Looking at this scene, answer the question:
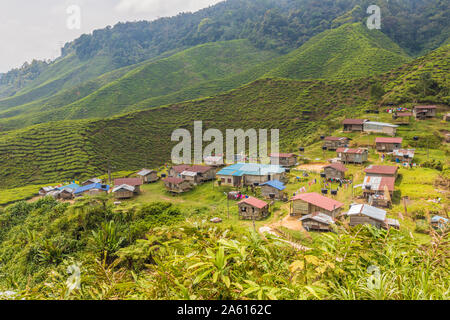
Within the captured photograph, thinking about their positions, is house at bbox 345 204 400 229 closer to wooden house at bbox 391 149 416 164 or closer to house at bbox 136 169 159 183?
wooden house at bbox 391 149 416 164

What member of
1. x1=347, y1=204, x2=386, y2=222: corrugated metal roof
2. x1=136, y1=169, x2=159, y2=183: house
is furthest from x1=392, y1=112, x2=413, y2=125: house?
x1=136, y1=169, x2=159, y2=183: house

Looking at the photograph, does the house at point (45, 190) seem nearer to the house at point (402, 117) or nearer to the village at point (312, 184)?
the village at point (312, 184)

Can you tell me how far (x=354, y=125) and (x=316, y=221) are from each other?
27368mm

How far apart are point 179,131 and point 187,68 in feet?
229

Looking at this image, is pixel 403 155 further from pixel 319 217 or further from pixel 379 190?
pixel 319 217

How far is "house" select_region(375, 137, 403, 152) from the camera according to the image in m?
32.5

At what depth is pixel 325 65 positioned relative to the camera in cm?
8406

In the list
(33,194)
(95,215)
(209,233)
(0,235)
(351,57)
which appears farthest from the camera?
(351,57)

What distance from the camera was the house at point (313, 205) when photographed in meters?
21.2

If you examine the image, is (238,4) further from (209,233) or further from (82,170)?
(209,233)

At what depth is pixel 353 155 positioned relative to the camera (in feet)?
105

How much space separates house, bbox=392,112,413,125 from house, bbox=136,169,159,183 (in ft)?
128

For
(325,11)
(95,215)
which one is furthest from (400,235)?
(325,11)

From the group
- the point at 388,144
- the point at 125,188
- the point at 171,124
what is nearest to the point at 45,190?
the point at 125,188
